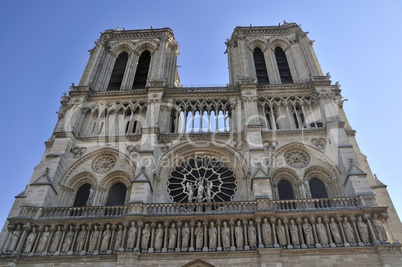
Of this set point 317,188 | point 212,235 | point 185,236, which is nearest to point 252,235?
point 212,235

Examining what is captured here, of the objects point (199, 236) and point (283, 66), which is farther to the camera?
point (283, 66)

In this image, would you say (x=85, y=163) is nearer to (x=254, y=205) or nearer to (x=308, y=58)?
(x=254, y=205)

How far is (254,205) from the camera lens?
16984 mm

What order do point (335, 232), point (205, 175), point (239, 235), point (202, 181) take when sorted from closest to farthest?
point (335, 232) < point (239, 235) < point (202, 181) < point (205, 175)

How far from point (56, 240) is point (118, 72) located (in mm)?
14853

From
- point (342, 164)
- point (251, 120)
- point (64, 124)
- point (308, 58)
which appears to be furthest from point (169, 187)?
point (308, 58)

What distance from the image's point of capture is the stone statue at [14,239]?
1577cm

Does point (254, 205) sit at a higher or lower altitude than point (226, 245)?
higher

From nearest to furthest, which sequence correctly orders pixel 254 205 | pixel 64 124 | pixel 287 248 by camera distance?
pixel 287 248 → pixel 254 205 → pixel 64 124

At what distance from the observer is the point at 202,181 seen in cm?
1952

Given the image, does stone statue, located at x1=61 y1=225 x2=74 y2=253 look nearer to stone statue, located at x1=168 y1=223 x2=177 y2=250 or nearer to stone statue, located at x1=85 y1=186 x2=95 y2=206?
stone statue, located at x1=85 y1=186 x2=95 y2=206

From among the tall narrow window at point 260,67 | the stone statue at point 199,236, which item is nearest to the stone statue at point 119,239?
the stone statue at point 199,236

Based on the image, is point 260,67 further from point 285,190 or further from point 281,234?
point 281,234

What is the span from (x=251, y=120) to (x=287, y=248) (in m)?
8.15
